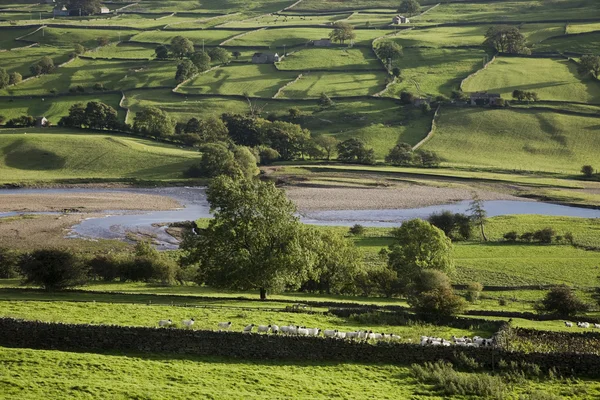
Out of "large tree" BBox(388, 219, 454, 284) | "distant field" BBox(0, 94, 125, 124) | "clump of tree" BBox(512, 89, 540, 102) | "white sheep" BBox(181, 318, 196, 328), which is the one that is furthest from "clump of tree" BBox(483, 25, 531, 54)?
"white sheep" BBox(181, 318, 196, 328)

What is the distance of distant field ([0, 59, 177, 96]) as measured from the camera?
177125 millimetres

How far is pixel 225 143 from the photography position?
139375 millimetres

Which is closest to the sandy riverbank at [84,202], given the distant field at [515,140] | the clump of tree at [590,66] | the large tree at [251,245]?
the large tree at [251,245]

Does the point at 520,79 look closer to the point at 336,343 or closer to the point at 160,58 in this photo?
the point at 160,58

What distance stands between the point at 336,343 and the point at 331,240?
2612 centimetres

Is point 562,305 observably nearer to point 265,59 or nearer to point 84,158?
point 84,158

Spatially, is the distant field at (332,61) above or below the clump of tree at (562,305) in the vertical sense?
above

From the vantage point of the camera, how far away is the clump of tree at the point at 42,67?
610 feet

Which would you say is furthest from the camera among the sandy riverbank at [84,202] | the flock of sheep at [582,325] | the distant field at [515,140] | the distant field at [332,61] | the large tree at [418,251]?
the distant field at [332,61]

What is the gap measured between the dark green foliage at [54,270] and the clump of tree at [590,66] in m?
139

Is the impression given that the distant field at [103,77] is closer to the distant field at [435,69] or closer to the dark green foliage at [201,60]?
the dark green foliage at [201,60]

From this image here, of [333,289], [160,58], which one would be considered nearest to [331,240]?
[333,289]

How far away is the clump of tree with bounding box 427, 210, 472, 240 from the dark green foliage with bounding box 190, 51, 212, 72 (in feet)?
348

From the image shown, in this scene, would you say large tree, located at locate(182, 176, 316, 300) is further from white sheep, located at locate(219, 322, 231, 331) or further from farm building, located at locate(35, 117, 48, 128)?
farm building, located at locate(35, 117, 48, 128)
